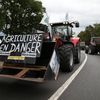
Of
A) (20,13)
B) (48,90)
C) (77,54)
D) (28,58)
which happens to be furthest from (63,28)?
(20,13)

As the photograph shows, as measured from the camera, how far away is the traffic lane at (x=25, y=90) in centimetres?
937

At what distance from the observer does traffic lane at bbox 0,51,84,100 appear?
30.7 feet

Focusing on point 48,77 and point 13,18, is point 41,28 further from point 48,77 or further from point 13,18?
point 13,18

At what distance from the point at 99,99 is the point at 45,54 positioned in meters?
3.24

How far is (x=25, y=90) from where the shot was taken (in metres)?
10.4

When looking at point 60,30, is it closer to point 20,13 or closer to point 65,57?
point 65,57

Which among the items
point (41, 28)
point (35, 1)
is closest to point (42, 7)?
point (35, 1)

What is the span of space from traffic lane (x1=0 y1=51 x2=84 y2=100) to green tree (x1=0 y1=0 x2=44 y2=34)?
94.9 feet

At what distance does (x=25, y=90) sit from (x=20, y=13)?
31.2 metres

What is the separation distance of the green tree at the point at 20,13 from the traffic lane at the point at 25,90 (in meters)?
28.9

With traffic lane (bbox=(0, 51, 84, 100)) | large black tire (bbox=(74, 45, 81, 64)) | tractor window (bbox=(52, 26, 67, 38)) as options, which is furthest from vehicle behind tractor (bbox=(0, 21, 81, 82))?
large black tire (bbox=(74, 45, 81, 64))

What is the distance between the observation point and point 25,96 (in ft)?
31.1

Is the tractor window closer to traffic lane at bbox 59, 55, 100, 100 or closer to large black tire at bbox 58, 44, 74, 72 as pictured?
large black tire at bbox 58, 44, 74, 72

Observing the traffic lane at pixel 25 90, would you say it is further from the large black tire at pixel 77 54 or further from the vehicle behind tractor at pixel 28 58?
the large black tire at pixel 77 54
